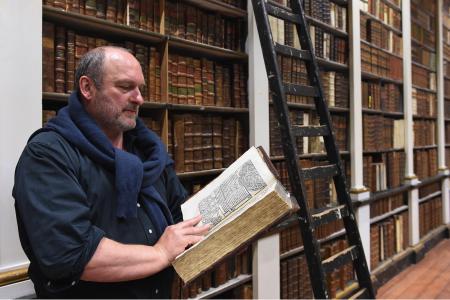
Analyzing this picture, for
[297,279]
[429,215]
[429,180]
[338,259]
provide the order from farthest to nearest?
[429,215] → [429,180] → [297,279] → [338,259]

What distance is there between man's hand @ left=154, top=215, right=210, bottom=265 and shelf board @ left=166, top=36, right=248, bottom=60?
3.63 feet

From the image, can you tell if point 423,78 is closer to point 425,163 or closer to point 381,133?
point 425,163

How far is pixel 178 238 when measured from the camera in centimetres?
106

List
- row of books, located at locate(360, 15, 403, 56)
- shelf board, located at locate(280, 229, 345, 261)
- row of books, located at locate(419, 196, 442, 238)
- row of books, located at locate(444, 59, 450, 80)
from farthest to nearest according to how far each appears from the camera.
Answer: row of books, located at locate(444, 59, 450, 80) < row of books, located at locate(419, 196, 442, 238) < row of books, located at locate(360, 15, 403, 56) < shelf board, located at locate(280, 229, 345, 261)

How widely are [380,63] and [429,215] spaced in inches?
87.8

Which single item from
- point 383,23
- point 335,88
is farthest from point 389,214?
point 383,23

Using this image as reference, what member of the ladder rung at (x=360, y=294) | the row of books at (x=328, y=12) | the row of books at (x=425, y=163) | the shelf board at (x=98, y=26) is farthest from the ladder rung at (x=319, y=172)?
the row of books at (x=425, y=163)

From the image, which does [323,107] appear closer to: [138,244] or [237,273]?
[237,273]

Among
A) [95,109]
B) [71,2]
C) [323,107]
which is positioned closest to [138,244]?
[95,109]

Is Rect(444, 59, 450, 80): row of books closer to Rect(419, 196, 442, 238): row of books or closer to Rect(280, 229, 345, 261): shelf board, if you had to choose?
Rect(419, 196, 442, 238): row of books

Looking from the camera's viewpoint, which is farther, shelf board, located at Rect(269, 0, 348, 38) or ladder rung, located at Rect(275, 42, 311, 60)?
shelf board, located at Rect(269, 0, 348, 38)

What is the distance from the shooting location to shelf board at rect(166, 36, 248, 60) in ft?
6.52

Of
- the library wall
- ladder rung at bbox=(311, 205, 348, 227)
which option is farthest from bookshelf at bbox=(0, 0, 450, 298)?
ladder rung at bbox=(311, 205, 348, 227)

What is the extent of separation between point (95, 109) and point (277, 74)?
2.90 ft
